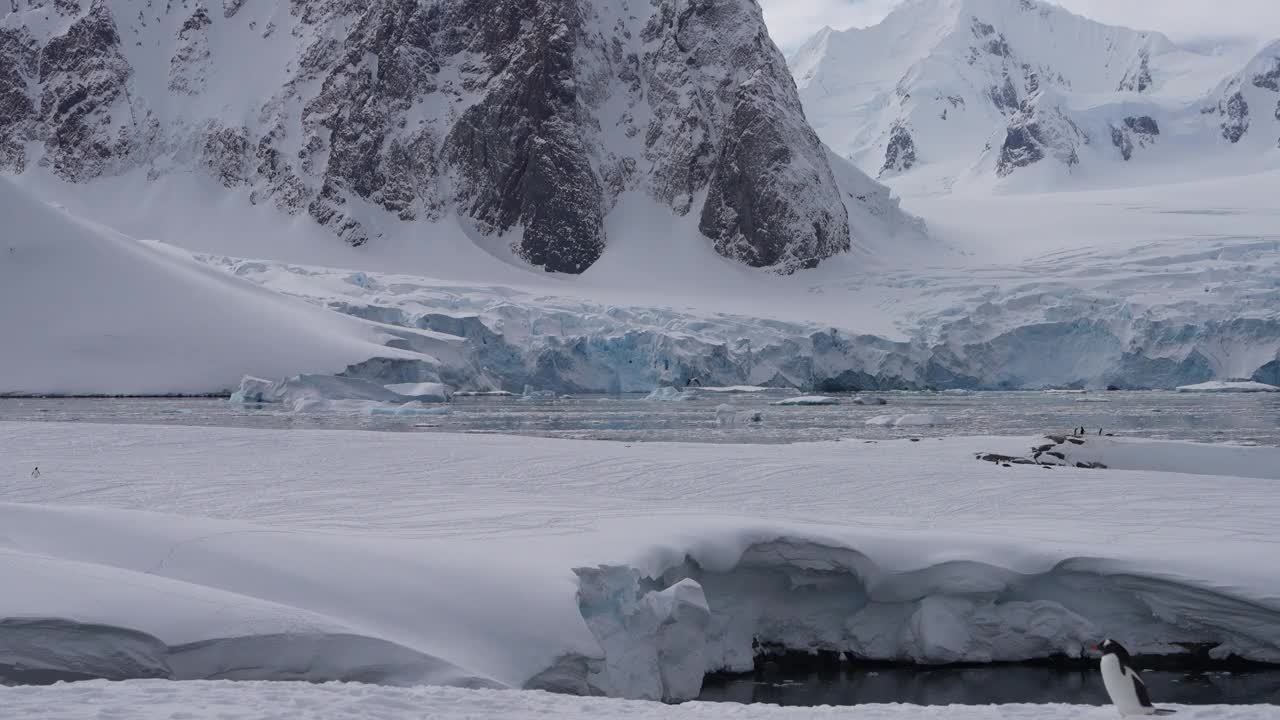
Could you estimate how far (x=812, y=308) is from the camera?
69000 millimetres

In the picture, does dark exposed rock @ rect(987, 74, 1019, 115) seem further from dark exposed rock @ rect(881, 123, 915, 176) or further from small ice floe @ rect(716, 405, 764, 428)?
small ice floe @ rect(716, 405, 764, 428)

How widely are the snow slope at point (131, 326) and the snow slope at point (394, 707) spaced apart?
131 feet

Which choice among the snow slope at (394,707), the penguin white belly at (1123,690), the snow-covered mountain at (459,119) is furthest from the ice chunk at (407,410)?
the snow-covered mountain at (459,119)

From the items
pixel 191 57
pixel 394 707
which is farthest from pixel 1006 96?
pixel 394 707

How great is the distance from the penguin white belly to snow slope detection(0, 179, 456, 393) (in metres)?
41.3

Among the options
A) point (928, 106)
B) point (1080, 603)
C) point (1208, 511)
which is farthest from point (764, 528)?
point (928, 106)

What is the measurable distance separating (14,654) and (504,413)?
2917cm

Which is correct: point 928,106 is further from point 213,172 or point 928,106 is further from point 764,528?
point 764,528

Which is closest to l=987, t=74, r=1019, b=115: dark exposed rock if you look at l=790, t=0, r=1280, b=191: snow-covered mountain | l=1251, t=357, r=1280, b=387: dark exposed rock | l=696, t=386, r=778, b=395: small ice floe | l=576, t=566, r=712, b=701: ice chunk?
l=790, t=0, r=1280, b=191: snow-covered mountain

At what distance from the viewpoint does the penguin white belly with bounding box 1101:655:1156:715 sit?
22.2 ft

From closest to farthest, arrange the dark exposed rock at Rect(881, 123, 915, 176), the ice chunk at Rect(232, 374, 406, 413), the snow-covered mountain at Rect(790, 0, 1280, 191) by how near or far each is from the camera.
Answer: the ice chunk at Rect(232, 374, 406, 413) < the snow-covered mountain at Rect(790, 0, 1280, 191) < the dark exposed rock at Rect(881, 123, 915, 176)

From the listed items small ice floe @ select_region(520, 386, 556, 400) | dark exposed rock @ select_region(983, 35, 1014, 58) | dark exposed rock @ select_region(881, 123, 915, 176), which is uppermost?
dark exposed rock @ select_region(983, 35, 1014, 58)

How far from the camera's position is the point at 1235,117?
146375 millimetres

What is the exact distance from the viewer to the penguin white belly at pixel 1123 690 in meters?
6.77
